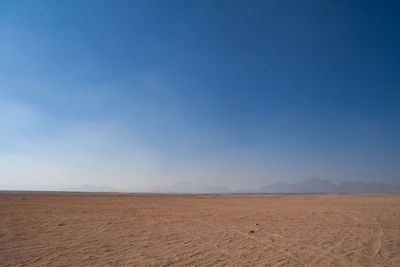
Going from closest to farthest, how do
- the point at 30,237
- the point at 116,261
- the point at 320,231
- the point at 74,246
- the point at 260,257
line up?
the point at 116,261 → the point at 260,257 → the point at 74,246 → the point at 30,237 → the point at 320,231

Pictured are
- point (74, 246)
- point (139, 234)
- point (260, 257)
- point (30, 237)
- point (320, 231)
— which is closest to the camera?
point (260, 257)

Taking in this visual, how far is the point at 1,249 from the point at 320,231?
13710 mm

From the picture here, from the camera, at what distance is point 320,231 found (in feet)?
39.0

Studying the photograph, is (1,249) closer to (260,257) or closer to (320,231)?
(260,257)

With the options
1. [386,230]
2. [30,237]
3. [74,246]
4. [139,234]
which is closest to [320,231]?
[386,230]

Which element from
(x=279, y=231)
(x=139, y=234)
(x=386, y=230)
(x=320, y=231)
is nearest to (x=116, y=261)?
(x=139, y=234)

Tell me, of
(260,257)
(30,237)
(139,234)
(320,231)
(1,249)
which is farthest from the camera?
(320,231)

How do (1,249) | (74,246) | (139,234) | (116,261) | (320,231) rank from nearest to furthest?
(116,261) < (1,249) < (74,246) < (139,234) < (320,231)

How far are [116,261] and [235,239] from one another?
5130 millimetres

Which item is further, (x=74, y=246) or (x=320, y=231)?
(x=320, y=231)

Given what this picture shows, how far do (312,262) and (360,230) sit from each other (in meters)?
7.25

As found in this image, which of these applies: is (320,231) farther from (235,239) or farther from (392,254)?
(235,239)

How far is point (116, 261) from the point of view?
710 cm

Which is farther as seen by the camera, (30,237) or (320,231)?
(320,231)
